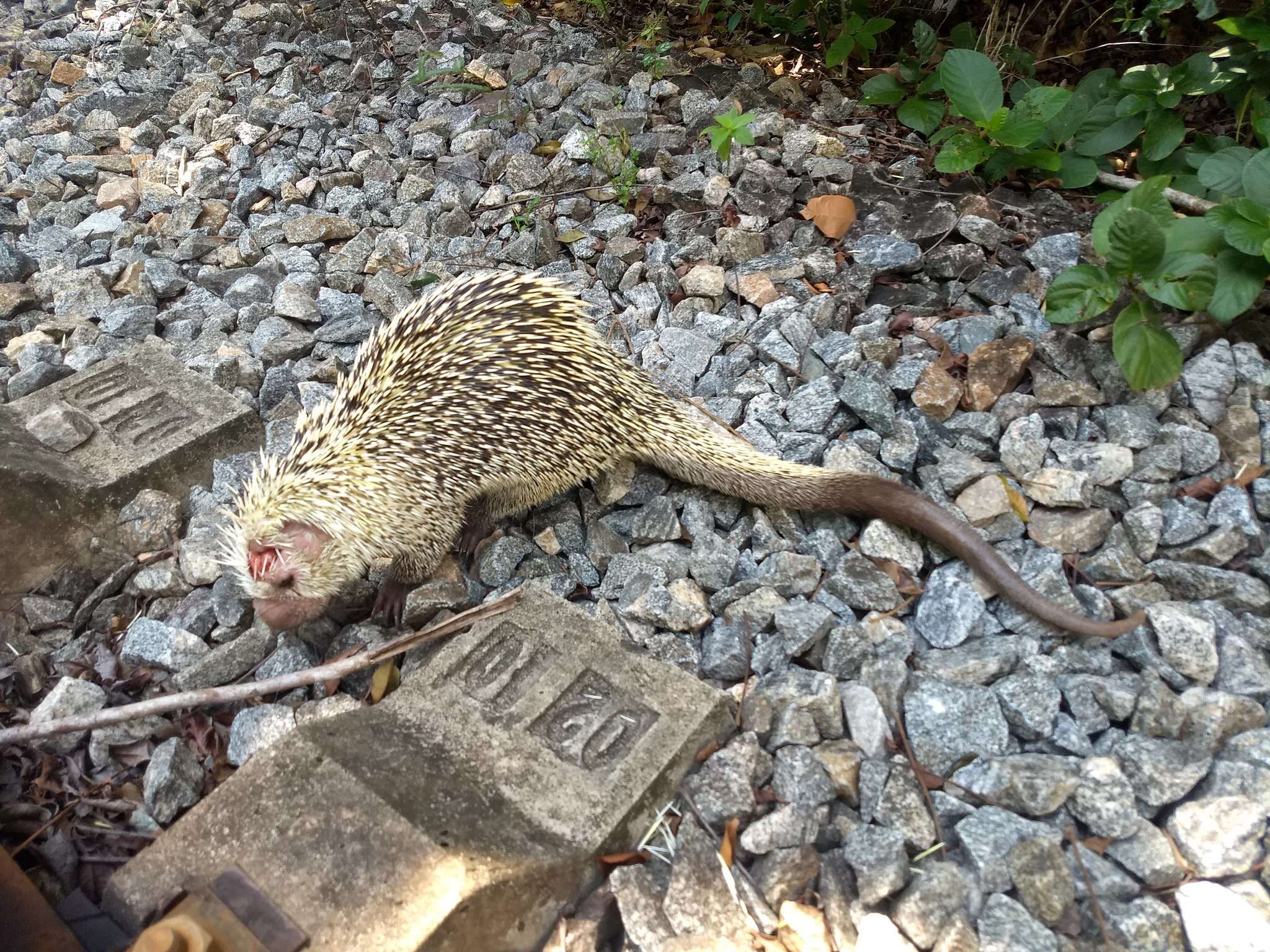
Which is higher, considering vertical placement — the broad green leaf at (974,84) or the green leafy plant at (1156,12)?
the green leafy plant at (1156,12)

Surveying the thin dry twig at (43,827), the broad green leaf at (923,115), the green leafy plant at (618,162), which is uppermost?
the broad green leaf at (923,115)

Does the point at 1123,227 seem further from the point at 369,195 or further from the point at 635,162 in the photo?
the point at 369,195

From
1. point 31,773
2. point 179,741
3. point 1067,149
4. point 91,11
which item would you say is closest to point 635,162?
point 1067,149

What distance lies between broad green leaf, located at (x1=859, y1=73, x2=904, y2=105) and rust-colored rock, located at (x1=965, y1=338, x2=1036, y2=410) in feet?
6.81

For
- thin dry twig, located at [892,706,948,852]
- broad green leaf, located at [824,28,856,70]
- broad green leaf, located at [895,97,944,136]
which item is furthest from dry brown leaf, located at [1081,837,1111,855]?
broad green leaf, located at [824,28,856,70]

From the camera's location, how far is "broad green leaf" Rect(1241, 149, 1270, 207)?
322 cm

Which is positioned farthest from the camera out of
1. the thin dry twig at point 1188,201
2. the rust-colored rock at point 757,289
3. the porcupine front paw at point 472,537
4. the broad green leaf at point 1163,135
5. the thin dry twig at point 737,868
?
the rust-colored rock at point 757,289

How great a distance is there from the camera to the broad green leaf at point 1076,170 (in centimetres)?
435

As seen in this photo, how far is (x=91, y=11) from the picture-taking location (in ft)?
26.4

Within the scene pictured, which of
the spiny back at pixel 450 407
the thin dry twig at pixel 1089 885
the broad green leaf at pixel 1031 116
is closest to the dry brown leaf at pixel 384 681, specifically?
the spiny back at pixel 450 407

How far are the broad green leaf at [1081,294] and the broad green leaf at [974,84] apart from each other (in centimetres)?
120

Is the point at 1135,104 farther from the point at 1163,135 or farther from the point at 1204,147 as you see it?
the point at 1204,147

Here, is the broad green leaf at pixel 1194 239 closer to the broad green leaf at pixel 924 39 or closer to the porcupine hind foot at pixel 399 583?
the broad green leaf at pixel 924 39

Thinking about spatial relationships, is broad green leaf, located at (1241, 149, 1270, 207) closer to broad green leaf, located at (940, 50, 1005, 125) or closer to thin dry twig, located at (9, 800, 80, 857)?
broad green leaf, located at (940, 50, 1005, 125)
